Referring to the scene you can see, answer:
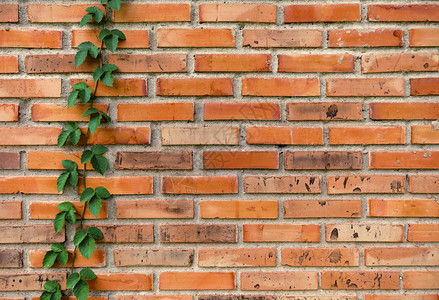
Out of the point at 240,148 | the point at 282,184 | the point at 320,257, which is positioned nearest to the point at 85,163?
the point at 240,148

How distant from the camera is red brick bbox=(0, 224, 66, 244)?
1.18m

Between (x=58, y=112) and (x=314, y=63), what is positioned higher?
(x=314, y=63)

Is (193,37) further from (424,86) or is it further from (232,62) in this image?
(424,86)

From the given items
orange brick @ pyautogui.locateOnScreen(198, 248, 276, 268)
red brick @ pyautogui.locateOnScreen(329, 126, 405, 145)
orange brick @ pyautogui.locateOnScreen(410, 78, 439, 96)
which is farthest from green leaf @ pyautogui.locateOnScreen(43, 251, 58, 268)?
orange brick @ pyautogui.locateOnScreen(410, 78, 439, 96)

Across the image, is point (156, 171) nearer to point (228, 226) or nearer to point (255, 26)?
point (228, 226)

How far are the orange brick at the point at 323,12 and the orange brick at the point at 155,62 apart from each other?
42 centimetres

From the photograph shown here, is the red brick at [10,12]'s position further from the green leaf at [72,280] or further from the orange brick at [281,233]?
the orange brick at [281,233]

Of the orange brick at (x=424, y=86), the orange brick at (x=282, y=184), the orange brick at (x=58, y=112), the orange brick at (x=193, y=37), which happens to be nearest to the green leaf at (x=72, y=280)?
the orange brick at (x=58, y=112)

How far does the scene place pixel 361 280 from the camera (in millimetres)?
1181

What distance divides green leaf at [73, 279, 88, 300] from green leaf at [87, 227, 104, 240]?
17cm

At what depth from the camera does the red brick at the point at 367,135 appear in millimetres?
1164

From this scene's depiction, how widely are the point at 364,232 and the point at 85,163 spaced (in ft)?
3.51

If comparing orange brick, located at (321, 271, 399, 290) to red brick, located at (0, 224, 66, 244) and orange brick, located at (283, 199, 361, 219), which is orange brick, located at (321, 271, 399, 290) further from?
red brick, located at (0, 224, 66, 244)

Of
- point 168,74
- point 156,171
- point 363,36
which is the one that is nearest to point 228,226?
point 156,171
